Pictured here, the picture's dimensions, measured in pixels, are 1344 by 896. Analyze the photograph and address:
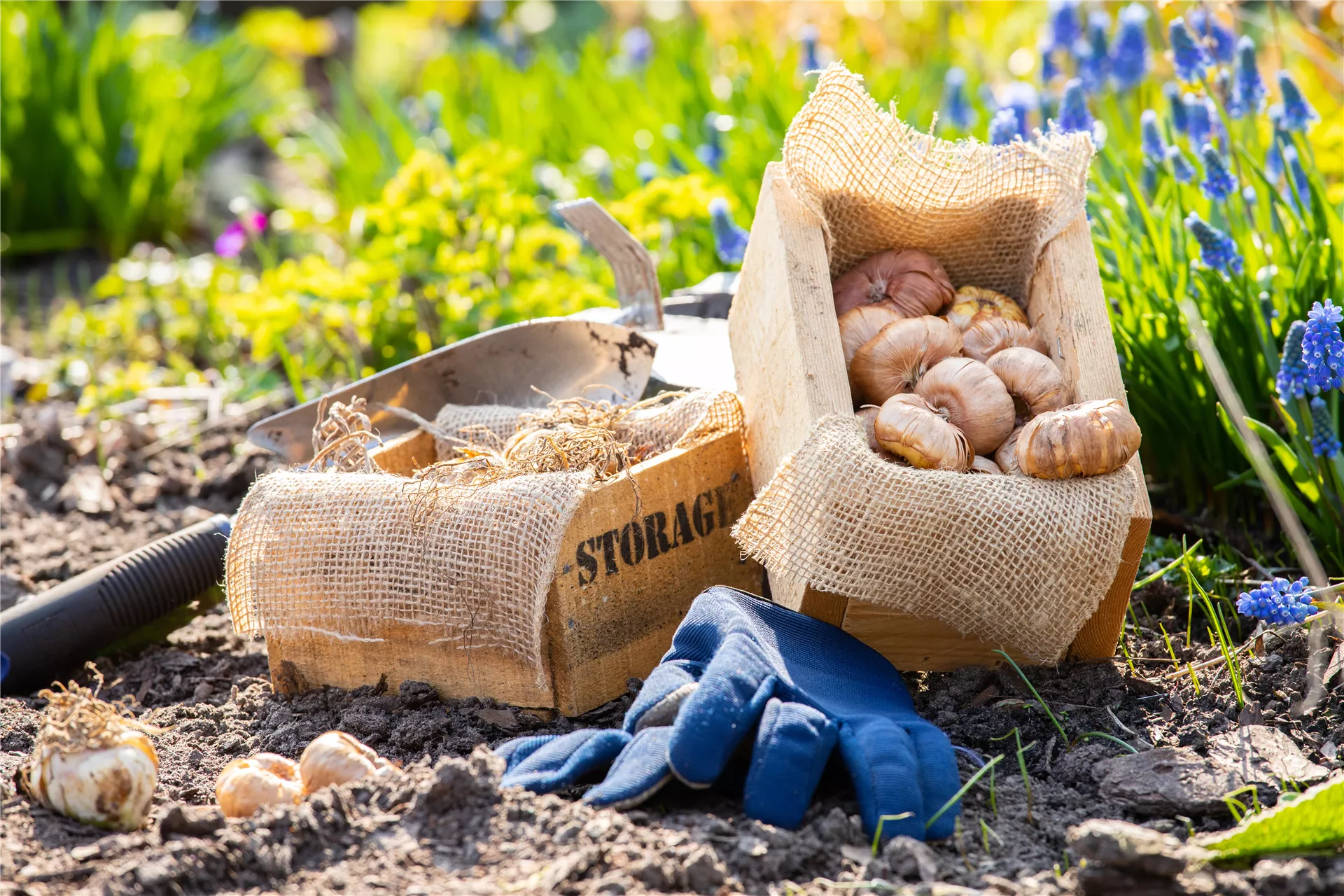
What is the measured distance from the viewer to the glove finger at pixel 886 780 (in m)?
1.51

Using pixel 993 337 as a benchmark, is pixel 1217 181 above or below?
above

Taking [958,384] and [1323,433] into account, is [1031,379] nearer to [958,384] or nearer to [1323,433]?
[958,384]

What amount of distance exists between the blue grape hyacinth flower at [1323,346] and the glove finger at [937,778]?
827 millimetres

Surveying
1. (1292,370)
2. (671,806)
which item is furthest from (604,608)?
(1292,370)

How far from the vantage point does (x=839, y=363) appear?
6.51 ft

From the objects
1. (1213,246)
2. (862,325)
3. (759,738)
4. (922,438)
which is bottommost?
(759,738)

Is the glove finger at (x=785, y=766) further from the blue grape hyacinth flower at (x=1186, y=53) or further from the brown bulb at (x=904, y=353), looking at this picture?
the blue grape hyacinth flower at (x=1186, y=53)

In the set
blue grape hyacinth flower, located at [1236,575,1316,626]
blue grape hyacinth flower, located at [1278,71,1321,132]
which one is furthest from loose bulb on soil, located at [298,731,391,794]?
blue grape hyacinth flower, located at [1278,71,1321,132]

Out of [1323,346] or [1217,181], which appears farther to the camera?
[1217,181]

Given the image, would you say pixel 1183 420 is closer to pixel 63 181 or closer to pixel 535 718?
pixel 535 718

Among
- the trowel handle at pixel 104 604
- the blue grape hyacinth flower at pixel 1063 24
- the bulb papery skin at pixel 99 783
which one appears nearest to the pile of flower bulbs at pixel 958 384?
the bulb papery skin at pixel 99 783

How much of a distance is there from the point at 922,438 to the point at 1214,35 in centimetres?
167

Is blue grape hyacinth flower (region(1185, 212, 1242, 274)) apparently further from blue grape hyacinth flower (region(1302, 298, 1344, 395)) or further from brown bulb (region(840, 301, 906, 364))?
brown bulb (region(840, 301, 906, 364))

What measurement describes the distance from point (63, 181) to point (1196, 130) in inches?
177
